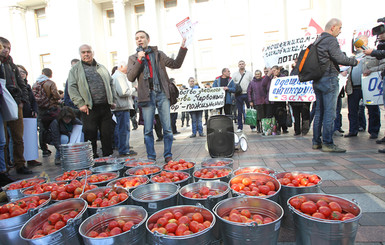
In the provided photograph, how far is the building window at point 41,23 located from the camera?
2448 centimetres

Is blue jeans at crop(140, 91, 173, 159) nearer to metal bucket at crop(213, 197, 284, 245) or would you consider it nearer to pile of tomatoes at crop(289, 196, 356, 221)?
metal bucket at crop(213, 197, 284, 245)

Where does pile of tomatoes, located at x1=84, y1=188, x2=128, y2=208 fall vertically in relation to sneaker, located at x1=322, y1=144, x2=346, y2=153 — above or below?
above

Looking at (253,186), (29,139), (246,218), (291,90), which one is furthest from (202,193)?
(291,90)

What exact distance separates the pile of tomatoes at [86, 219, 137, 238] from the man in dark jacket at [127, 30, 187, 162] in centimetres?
250

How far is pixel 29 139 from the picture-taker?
4.71m

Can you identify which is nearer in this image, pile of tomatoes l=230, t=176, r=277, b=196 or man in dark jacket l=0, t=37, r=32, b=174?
pile of tomatoes l=230, t=176, r=277, b=196

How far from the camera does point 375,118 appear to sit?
5.28m

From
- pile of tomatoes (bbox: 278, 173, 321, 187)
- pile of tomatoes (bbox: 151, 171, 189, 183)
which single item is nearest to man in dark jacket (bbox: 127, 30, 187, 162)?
pile of tomatoes (bbox: 151, 171, 189, 183)

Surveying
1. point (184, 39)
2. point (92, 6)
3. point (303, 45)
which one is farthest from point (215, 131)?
point (92, 6)

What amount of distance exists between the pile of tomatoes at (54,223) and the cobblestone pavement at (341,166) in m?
1.61

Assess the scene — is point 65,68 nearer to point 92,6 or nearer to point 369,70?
point 92,6

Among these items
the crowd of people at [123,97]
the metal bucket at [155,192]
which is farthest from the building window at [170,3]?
the metal bucket at [155,192]

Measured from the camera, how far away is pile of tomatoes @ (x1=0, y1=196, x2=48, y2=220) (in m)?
1.86

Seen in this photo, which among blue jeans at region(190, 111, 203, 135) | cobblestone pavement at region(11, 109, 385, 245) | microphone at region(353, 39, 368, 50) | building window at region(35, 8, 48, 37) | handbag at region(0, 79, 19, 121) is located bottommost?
cobblestone pavement at region(11, 109, 385, 245)
